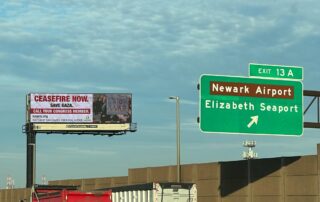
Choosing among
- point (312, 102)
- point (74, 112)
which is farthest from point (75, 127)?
point (312, 102)

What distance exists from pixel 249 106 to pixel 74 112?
6353cm

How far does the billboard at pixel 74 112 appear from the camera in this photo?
3524 inches

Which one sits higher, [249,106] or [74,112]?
[74,112]

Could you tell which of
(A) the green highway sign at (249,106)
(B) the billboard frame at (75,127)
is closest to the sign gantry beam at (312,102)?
(A) the green highway sign at (249,106)

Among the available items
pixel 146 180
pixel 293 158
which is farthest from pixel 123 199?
pixel 146 180

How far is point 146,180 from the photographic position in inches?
1581

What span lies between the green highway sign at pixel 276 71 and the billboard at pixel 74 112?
61.6 meters

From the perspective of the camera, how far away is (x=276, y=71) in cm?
2941

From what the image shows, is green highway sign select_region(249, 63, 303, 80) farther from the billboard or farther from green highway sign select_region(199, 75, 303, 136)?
the billboard

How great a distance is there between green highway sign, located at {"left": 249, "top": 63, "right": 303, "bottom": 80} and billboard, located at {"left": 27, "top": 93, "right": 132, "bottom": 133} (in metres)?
61.6

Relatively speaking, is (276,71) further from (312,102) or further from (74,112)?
(74,112)

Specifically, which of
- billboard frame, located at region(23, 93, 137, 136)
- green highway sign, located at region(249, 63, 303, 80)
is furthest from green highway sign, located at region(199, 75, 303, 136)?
billboard frame, located at region(23, 93, 137, 136)

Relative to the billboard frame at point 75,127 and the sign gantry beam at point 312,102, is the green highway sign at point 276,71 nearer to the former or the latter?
the sign gantry beam at point 312,102

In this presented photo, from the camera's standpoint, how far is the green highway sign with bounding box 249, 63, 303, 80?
29047 millimetres
